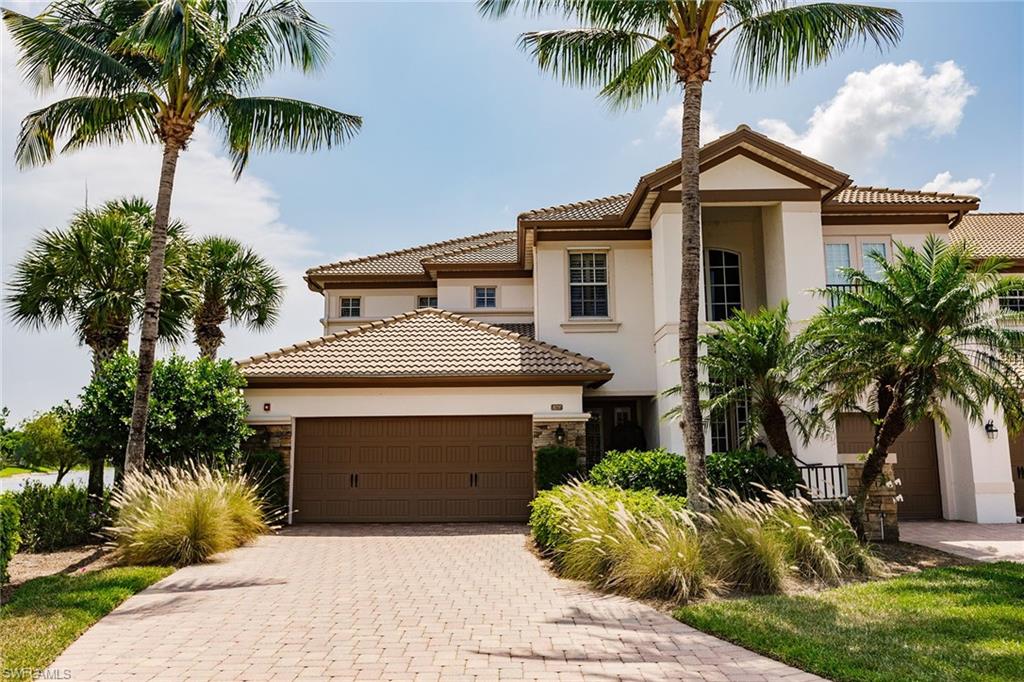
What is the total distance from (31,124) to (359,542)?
9.56m

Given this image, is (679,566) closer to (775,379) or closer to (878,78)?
(775,379)

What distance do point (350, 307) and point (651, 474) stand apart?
1484 cm

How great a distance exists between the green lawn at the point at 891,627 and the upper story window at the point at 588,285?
9996 millimetres

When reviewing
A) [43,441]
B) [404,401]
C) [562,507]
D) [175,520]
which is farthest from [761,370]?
[43,441]

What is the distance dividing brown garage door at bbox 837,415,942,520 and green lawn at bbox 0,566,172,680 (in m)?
14.4

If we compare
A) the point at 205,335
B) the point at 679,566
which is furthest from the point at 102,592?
the point at 205,335

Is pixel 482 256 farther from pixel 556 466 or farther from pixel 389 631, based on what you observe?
pixel 389 631

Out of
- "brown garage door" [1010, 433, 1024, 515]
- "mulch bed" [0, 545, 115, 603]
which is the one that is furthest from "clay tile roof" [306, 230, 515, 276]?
"brown garage door" [1010, 433, 1024, 515]

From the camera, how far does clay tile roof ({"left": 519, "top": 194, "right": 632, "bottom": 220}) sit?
57.1 feet

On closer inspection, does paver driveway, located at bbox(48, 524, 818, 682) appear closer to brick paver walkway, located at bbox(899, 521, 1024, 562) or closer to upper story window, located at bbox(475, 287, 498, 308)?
brick paver walkway, located at bbox(899, 521, 1024, 562)

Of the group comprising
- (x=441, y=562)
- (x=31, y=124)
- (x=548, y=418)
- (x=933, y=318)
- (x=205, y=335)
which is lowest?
(x=441, y=562)

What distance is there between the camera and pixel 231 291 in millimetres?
23109

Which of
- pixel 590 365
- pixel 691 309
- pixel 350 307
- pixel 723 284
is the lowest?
pixel 590 365

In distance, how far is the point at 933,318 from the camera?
10.4 meters
